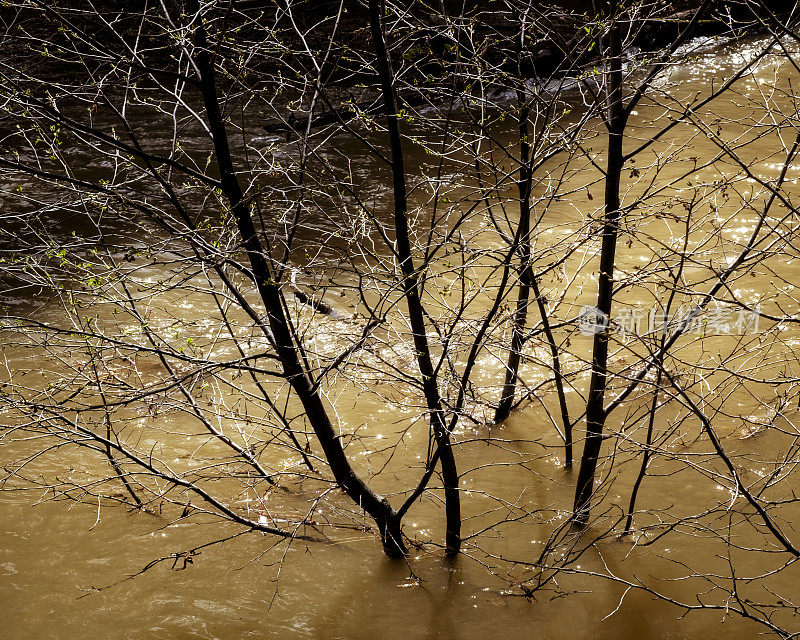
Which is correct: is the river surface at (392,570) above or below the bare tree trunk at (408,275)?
below

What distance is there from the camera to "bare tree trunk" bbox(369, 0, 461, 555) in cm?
314

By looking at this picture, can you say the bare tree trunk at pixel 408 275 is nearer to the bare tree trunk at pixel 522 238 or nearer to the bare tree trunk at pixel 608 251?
the bare tree trunk at pixel 522 238

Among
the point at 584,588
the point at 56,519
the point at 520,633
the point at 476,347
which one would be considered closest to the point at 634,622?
the point at 584,588

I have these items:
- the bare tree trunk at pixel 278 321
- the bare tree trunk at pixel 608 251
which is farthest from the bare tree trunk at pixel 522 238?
the bare tree trunk at pixel 278 321

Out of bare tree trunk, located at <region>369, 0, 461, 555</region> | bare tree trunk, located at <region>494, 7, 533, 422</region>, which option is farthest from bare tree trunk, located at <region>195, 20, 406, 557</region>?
bare tree trunk, located at <region>494, 7, 533, 422</region>

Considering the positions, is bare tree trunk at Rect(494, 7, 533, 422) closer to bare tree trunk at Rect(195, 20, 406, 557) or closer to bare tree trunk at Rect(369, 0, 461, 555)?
bare tree trunk at Rect(369, 0, 461, 555)

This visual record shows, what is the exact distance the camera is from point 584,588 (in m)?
4.09

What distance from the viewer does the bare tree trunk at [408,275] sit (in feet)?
10.3

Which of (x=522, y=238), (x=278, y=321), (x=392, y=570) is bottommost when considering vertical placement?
(x=392, y=570)

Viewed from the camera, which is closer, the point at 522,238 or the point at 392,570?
the point at 522,238

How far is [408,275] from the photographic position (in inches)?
131

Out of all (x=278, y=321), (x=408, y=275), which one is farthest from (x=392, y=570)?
(x=408, y=275)

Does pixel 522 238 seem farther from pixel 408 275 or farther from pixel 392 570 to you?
pixel 392 570

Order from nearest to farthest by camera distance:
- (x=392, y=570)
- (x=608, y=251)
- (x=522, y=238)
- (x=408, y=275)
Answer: (x=408, y=275)
(x=522, y=238)
(x=608, y=251)
(x=392, y=570)
